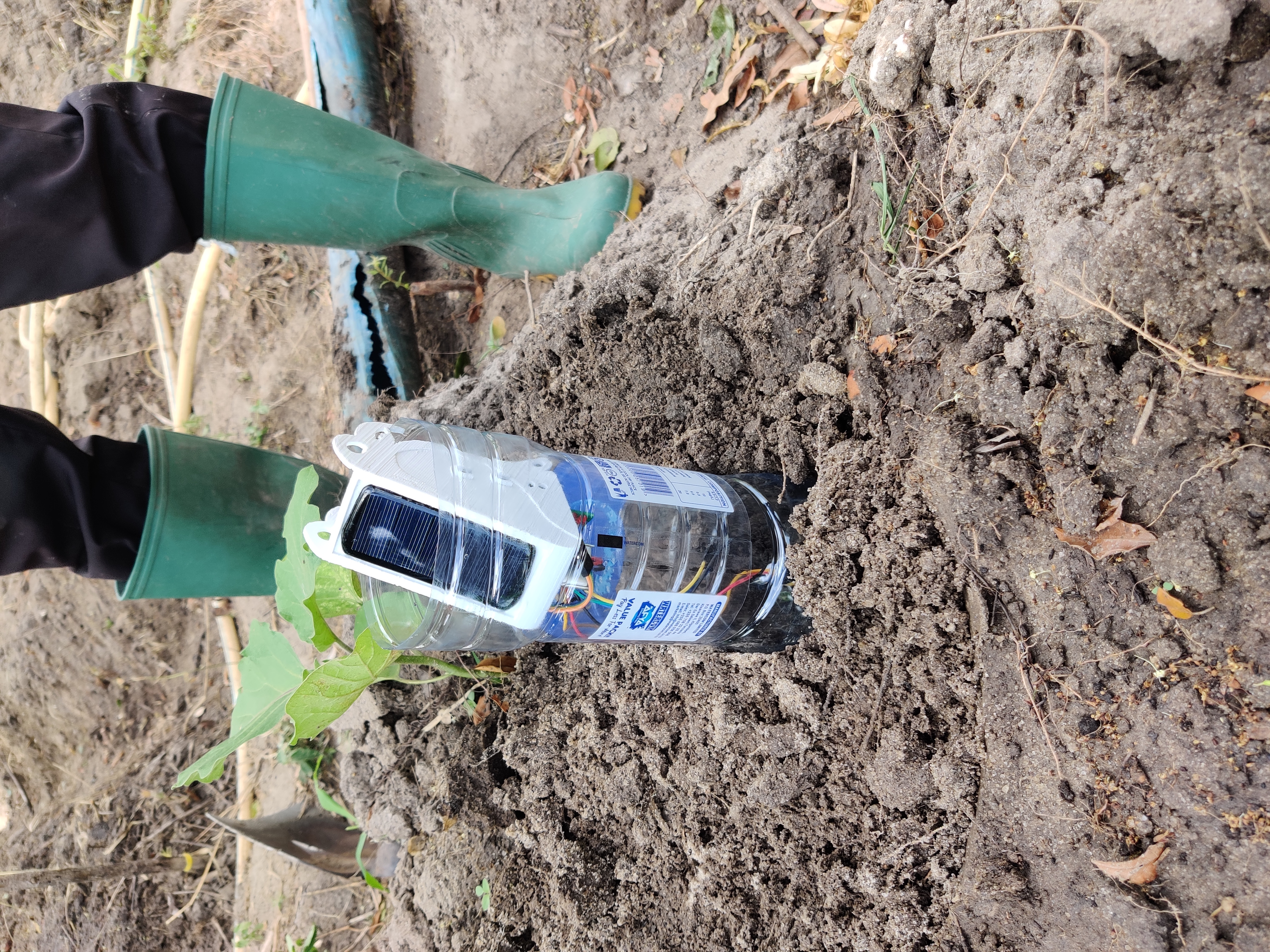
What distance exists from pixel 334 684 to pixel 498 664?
0.44 meters

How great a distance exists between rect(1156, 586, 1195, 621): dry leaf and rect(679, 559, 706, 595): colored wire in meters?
0.73

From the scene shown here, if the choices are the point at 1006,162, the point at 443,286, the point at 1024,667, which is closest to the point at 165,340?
the point at 443,286

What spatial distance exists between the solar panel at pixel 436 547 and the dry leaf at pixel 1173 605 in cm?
86

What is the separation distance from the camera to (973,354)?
1167mm

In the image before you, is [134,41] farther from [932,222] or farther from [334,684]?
[932,222]

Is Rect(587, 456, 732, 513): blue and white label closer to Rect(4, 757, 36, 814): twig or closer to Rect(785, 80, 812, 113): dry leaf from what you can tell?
Rect(785, 80, 812, 113): dry leaf

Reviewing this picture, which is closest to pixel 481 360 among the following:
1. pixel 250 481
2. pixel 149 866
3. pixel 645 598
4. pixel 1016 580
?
pixel 250 481

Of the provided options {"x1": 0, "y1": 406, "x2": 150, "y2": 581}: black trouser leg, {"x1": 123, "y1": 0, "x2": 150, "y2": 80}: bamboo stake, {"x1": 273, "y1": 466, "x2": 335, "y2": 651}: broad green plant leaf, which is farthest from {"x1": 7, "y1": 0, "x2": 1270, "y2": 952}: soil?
{"x1": 123, "y1": 0, "x2": 150, "y2": 80}: bamboo stake

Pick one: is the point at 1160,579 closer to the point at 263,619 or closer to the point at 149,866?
the point at 263,619

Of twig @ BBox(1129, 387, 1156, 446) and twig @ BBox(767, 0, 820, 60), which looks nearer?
twig @ BBox(1129, 387, 1156, 446)

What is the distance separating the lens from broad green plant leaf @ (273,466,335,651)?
4.93ft

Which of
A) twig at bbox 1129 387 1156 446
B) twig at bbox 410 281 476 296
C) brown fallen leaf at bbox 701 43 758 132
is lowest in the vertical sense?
twig at bbox 410 281 476 296

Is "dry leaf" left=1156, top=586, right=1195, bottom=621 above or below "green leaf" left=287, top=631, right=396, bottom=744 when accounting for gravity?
above

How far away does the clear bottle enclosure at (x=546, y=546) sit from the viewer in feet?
3.89
